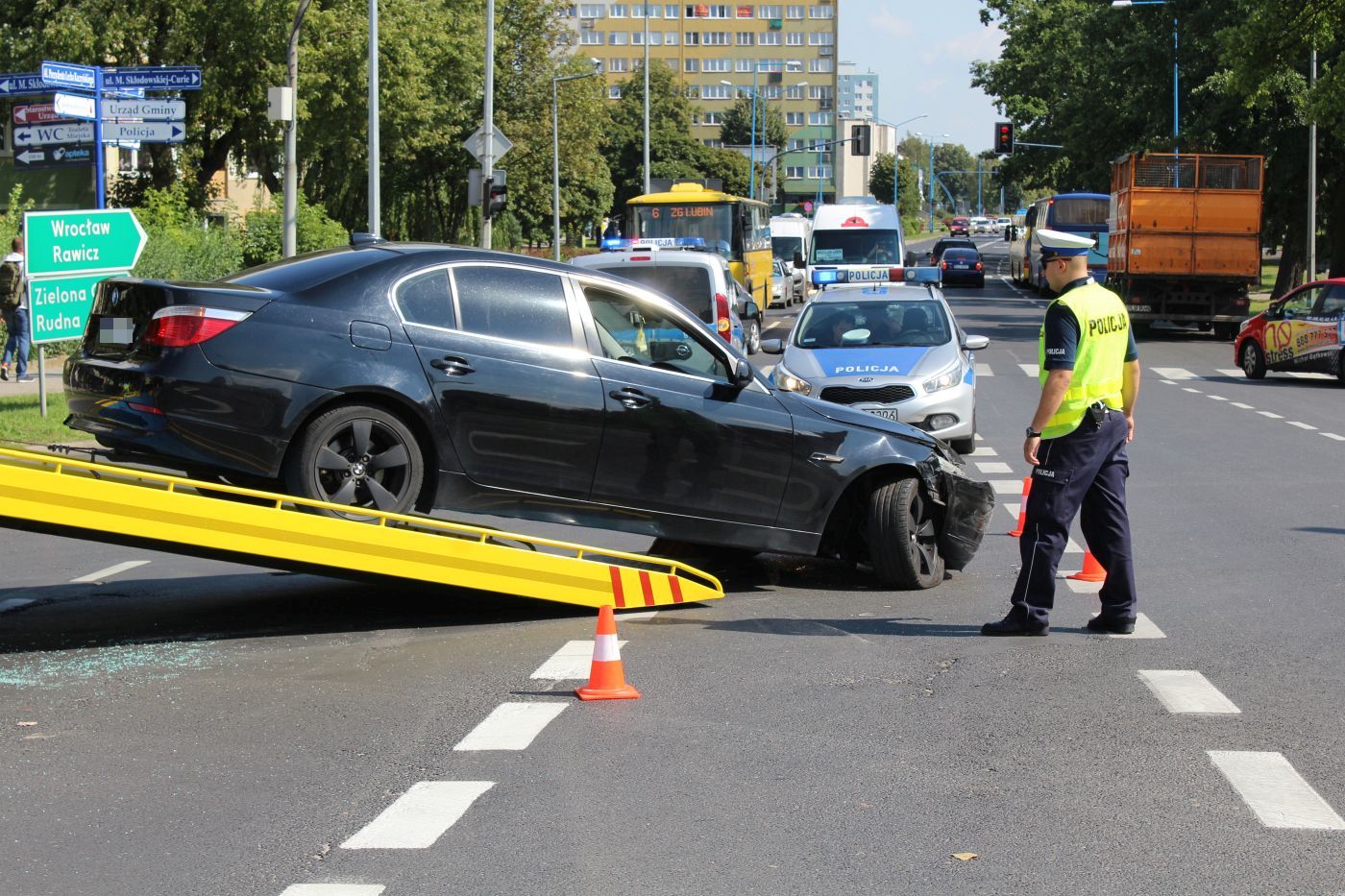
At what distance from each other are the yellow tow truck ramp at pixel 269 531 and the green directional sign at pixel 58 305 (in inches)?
407

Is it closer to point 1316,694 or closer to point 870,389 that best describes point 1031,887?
point 1316,694

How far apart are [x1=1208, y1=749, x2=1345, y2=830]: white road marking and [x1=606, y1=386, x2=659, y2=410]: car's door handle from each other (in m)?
3.58

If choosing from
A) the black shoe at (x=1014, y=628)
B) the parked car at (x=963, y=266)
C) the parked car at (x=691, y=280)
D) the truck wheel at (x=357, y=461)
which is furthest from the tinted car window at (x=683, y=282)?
the parked car at (x=963, y=266)

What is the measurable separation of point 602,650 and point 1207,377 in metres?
22.2

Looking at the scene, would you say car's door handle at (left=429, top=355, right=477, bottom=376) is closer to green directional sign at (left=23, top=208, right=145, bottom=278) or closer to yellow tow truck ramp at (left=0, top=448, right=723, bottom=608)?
yellow tow truck ramp at (left=0, top=448, right=723, bottom=608)

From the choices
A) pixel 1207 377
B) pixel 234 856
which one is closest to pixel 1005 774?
pixel 234 856

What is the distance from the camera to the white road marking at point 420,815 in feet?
16.5

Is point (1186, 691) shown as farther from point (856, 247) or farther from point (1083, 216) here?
point (1083, 216)

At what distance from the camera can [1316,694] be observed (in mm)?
6988

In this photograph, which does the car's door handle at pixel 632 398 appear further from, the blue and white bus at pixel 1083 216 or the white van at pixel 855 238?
the blue and white bus at pixel 1083 216

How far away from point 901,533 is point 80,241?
11536mm

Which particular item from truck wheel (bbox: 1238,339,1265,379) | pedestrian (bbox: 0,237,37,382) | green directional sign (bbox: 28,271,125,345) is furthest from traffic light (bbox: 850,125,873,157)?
green directional sign (bbox: 28,271,125,345)

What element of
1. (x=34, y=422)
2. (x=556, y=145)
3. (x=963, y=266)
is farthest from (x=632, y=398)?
(x=963, y=266)

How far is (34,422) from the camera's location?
17.4 meters
